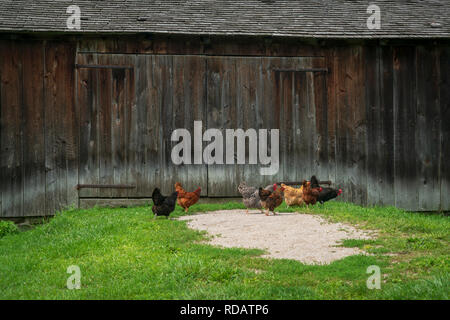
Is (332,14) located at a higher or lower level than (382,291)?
higher

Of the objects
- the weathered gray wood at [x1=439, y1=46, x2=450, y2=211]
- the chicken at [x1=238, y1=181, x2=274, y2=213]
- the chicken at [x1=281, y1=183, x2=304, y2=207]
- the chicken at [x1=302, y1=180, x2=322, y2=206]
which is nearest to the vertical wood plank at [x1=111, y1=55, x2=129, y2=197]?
the chicken at [x1=238, y1=181, x2=274, y2=213]

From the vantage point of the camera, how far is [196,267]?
5.74 meters

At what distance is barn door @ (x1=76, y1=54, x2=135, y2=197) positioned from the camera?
11484 mm

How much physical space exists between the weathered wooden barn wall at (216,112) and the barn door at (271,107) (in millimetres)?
25

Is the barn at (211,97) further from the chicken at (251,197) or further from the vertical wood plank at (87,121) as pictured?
the chicken at (251,197)

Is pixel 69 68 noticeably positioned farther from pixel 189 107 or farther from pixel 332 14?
pixel 332 14

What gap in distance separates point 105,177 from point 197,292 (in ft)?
23.3

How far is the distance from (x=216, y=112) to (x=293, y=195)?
9.38 ft

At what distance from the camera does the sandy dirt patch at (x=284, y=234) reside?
6.64 metres

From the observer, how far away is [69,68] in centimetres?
1145

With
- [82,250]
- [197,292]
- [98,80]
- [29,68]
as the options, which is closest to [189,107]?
[98,80]

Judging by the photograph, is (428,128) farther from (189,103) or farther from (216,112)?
(189,103)

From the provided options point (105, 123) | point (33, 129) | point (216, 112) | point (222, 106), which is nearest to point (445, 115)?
point (222, 106)

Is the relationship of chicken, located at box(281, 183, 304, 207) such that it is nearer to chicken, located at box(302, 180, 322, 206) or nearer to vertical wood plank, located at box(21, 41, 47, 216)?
chicken, located at box(302, 180, 322, 206)
